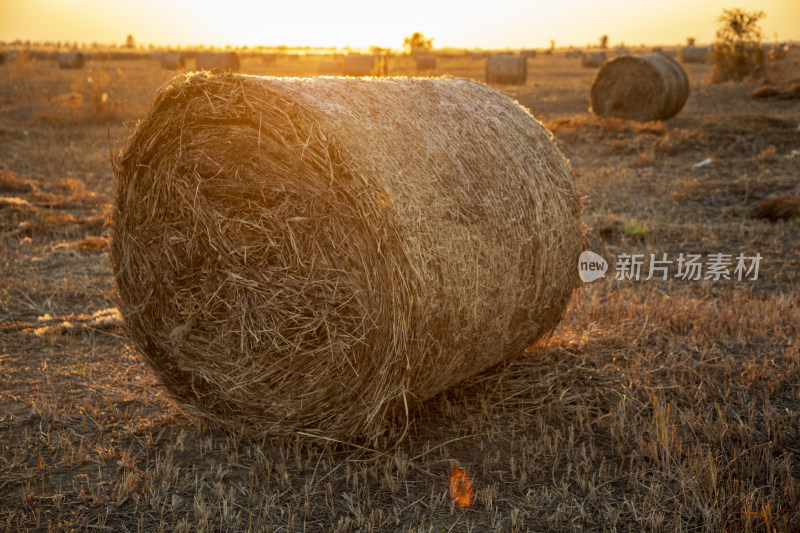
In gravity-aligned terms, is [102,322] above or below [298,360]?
below

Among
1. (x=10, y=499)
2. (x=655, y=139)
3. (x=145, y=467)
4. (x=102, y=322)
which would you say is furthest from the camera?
(x=655, y=139)

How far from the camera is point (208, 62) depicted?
30.0 m

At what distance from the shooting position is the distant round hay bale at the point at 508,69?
2764 cm

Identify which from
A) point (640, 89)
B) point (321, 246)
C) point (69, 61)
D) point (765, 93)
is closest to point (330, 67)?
point (69, 61)

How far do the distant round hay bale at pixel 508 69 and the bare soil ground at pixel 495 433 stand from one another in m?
20.8

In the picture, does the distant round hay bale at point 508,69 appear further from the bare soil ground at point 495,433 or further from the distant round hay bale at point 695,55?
the bare soil ground at point 495,433

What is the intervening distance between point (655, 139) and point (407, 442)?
1158 cm

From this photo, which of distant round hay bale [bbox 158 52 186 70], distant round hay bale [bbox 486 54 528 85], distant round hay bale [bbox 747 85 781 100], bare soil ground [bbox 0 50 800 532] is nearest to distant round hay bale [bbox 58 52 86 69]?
distant round hay bale [bbox 158 52 186 70]

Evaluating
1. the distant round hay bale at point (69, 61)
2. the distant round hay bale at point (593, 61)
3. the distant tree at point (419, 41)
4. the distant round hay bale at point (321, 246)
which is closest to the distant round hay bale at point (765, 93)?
the distant round hay bale at point (321, 246)

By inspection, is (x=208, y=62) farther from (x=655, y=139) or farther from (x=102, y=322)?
(x=102, y=322)

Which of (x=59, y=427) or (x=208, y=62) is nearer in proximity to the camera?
(x=59, y=427)

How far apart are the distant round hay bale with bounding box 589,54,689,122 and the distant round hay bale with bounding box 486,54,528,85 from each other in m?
10.6

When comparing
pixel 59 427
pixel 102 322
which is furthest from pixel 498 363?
pixel 102 322

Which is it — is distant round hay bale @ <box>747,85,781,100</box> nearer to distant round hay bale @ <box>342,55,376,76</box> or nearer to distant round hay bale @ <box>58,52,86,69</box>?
distant round hay bale @ <box>342,55,376,76</box>
